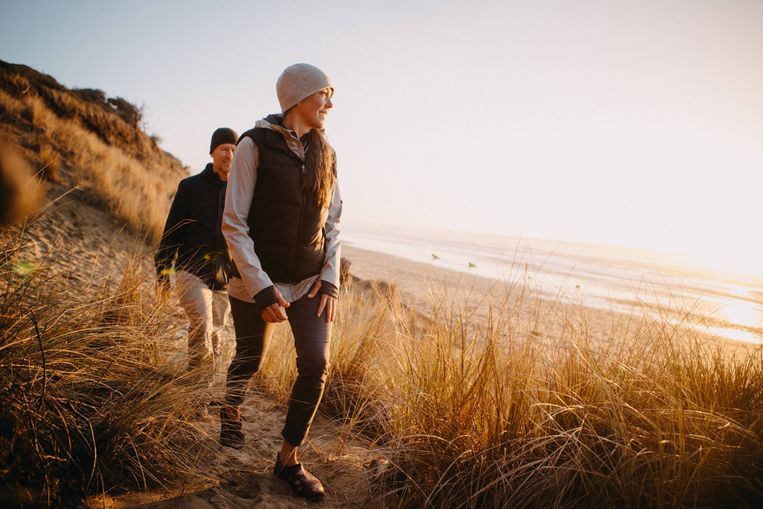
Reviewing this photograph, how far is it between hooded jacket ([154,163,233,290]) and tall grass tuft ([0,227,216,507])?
0.96 metres

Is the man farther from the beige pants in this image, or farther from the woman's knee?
the woman's knee

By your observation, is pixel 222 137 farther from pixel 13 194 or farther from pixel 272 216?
pixel 272 216

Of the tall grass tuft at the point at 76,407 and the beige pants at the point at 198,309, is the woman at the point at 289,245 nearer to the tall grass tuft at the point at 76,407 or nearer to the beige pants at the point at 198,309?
the tall grass tuft at the point at 76,407

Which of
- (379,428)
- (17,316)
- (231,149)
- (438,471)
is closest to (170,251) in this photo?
(231,149)

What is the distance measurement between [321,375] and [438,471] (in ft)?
2.39

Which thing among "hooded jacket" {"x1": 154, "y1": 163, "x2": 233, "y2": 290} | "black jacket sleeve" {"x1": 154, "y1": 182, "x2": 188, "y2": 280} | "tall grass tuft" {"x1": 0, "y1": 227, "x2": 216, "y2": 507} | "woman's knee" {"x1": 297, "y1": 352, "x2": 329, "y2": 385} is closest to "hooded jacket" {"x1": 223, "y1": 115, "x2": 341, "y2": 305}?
"woman's knee" {"x1": 297, "y1": 352, "x2": 329, "y2": 385}

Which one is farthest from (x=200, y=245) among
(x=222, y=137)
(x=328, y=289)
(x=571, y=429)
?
(x=571, y=429)

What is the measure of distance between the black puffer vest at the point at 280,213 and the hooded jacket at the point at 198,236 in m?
1.15

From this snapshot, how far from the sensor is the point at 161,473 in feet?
5.83

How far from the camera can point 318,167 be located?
205 centimetres

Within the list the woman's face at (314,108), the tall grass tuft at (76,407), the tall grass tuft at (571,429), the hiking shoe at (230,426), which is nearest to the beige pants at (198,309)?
the hiking shoe at (230,426)

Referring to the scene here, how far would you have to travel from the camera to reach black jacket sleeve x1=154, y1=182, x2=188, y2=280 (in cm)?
305

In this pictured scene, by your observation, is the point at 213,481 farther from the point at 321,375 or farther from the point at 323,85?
the point at 323,85

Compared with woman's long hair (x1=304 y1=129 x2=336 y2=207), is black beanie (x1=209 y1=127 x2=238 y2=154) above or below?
above
